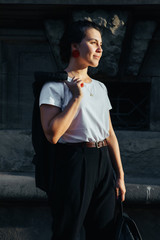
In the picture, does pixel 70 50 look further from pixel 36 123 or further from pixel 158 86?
pixel 158 86

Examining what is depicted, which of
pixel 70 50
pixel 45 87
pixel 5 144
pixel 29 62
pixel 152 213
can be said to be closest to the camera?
pixel 45 87

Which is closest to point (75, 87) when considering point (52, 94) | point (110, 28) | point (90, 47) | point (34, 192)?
point (52, 94)

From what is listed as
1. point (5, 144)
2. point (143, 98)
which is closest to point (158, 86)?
point (143, 98)

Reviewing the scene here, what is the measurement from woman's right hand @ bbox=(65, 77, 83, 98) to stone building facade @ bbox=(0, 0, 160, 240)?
1354 mm

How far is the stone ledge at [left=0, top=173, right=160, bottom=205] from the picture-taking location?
295cm

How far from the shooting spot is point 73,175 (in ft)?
6.38

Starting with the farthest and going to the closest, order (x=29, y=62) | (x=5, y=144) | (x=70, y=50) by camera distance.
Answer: (x=29, y=62), (x=5, y=144), (x=70, y=50)

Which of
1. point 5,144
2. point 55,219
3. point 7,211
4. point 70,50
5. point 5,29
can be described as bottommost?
point 7,211

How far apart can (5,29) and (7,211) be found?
1576mm

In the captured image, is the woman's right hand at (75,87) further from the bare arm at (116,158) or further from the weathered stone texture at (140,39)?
the weathered stone texture at (140,39)

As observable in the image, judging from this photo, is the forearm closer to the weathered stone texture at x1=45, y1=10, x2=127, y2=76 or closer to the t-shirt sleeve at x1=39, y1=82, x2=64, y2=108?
the t-shirt sleeve at x1=39, y1=82, x2=64, y2=108

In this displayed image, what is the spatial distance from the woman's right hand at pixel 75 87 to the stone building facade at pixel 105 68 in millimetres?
1354

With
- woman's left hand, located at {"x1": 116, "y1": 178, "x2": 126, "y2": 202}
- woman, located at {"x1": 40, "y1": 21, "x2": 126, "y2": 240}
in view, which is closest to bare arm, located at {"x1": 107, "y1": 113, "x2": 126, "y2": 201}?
woman's left hand, located at {"x1": 116, "y1": 178, "x2": 126, "y2": 202}

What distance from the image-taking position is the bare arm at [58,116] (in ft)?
6.02
